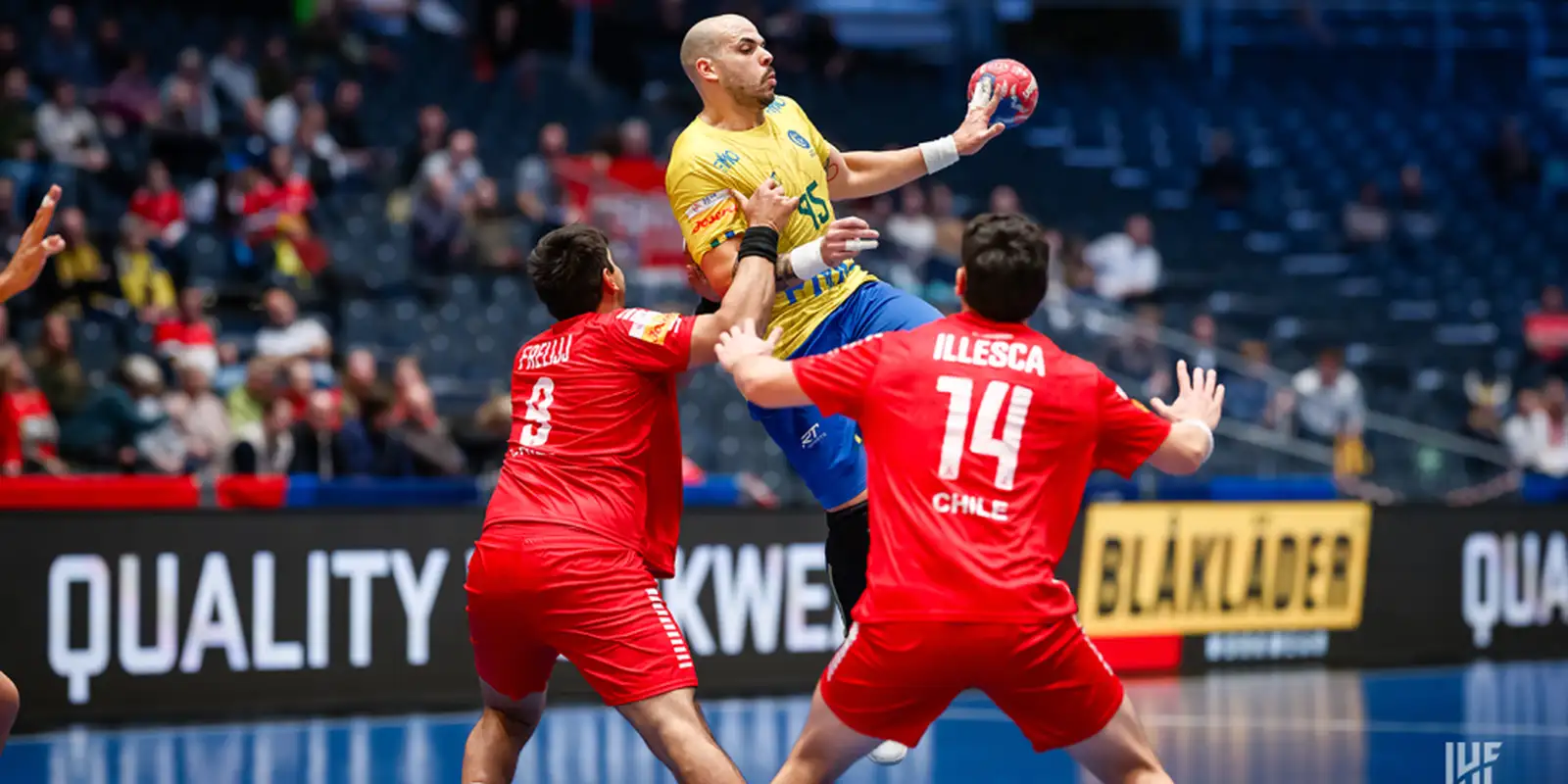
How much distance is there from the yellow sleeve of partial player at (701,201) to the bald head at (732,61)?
237 millimetres

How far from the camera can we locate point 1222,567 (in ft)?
43.9

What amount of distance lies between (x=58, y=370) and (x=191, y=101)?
4438 mm

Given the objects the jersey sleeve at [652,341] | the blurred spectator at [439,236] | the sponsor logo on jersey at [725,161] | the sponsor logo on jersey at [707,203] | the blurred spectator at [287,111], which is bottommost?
the jersey sleeve at [652,341]

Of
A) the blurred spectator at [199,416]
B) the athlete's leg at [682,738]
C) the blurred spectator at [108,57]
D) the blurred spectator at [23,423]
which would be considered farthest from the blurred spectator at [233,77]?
the athlete's leg at [682,738]

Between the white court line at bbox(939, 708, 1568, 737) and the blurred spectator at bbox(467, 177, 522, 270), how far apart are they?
6662mm

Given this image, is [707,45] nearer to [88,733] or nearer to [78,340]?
[88,733]

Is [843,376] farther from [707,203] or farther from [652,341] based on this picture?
Answer: [707,203]

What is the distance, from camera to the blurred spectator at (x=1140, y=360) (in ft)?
53.5

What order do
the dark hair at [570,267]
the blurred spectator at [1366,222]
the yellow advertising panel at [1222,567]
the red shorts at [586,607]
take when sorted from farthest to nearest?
the blurred spectator at [1366,222] < the yellow advertising panel at [1222,567] < the dark hair at [570,267] < the red shorts at [586,607]

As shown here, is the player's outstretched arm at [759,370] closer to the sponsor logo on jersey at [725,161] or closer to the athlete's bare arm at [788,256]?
the athlete's bare arm at [788,256]

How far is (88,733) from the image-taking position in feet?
32.5

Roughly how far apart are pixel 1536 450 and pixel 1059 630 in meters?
13.9

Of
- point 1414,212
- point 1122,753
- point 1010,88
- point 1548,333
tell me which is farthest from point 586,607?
point 1414,212

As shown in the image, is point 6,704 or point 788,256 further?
point 788,256
